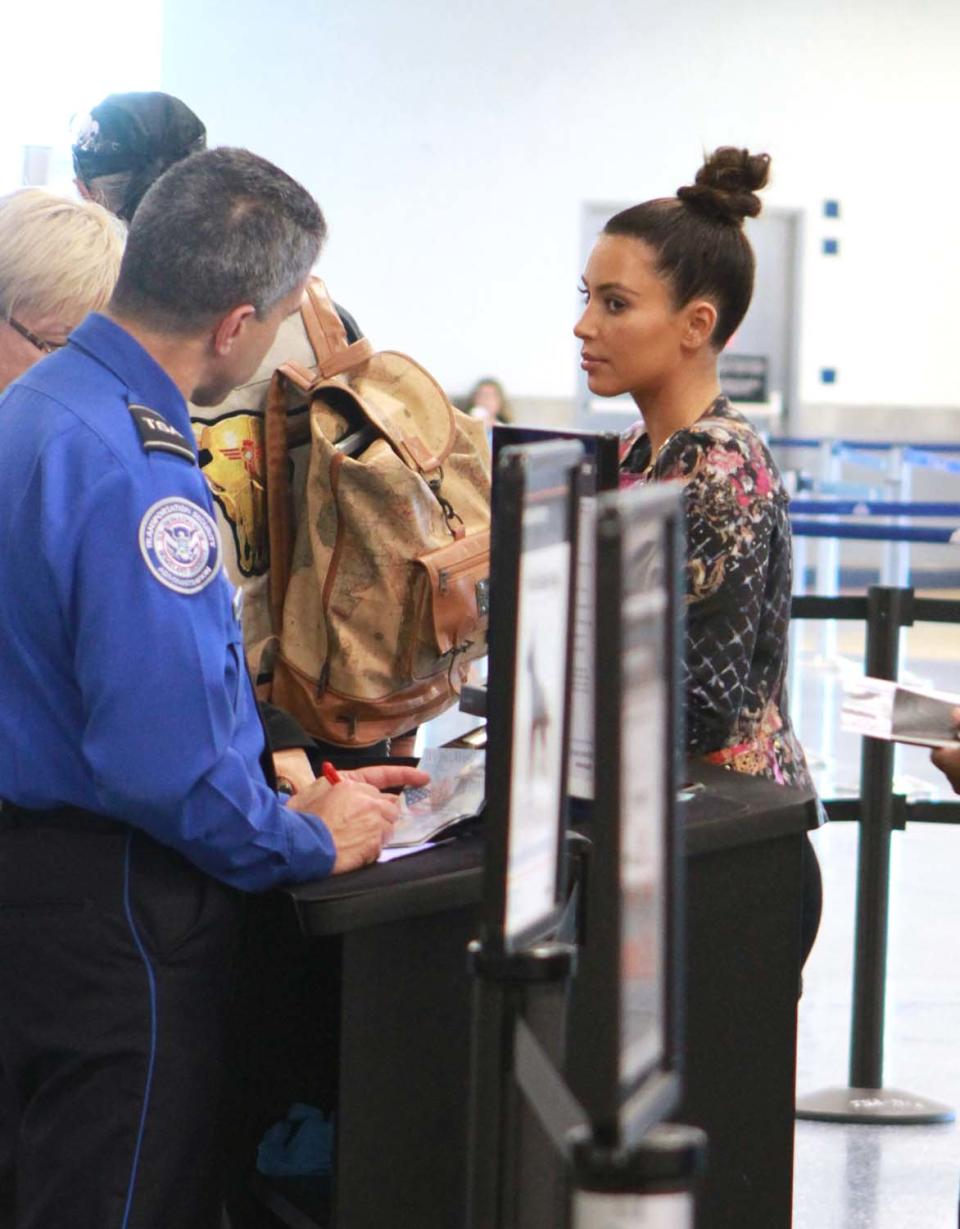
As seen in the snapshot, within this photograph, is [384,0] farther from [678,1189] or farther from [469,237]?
[678,1189]

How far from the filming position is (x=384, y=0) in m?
11.2

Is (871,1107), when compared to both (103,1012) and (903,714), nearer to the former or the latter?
(903,714)

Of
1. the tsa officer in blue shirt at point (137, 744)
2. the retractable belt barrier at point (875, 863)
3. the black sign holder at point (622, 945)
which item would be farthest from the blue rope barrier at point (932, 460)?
the black sign holder at point (622, 945)

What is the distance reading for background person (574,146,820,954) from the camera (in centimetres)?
202

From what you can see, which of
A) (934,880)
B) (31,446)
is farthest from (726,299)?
(934,880)

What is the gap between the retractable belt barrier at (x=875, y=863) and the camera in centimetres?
331

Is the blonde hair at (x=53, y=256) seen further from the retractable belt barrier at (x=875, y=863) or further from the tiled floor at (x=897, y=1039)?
the tiled floor at (x=897, y=1039)

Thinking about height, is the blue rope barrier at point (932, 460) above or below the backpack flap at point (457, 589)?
below

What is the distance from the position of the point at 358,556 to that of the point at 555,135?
9.69 metres

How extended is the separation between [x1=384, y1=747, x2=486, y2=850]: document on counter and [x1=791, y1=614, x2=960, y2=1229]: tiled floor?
1.16 metres

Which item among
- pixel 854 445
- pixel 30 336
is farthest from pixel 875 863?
pixel 854 445

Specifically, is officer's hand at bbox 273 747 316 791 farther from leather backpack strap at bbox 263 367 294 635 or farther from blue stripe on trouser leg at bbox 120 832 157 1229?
blue stripe on trouser leg at bbox 120 832 157 1229

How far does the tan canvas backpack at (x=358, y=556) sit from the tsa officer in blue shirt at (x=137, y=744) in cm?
56

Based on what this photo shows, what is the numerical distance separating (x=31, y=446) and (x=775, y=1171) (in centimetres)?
113
